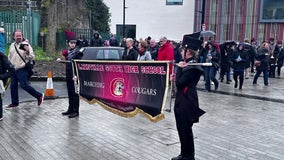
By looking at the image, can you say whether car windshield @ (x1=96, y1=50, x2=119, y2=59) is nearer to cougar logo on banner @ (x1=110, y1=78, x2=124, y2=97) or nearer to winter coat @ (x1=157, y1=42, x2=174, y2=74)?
winter coat @ (x1=157, y1=42, x2=174, y2=74)

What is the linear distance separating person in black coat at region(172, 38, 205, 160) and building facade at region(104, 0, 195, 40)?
4243cm

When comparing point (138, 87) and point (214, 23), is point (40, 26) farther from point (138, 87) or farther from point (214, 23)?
point (214, 23)

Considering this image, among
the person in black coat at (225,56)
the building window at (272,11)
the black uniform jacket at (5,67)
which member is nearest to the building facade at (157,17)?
the building window at (272,11)

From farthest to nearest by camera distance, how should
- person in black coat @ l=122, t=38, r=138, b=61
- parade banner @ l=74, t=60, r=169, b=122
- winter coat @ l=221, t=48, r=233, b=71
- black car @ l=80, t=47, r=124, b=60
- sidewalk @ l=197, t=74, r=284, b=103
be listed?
winter coat @ l=221, t=48, r=233, b=71 → black car @ l=80, t=47, r=124, b=60 → sidewalk @ l=197, t=74, r=284, b=103 → person in black coat @ l=122, t=38, r=138, b=61 → parade banner @ l=74, t=60, r=169, b=122

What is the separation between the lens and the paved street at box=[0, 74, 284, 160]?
548 centimetres

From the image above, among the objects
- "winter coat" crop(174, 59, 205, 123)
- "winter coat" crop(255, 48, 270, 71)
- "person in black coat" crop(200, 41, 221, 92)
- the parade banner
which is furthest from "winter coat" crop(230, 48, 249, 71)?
"winter coat" crop(174, 59, 205, 123)

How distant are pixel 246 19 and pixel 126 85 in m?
35.8

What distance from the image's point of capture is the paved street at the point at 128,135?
5.48m

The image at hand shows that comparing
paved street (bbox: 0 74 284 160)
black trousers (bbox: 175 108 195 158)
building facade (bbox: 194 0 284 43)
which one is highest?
building facade (bbox: 194 0 284 43)

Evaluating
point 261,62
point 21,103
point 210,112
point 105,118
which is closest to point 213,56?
point 261,62

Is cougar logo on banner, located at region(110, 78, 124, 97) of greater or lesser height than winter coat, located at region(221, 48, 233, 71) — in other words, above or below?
below

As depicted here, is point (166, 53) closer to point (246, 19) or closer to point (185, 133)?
point (185, 133)

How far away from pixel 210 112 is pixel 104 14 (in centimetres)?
3135

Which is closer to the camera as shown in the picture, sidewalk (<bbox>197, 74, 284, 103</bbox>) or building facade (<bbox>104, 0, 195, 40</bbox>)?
sidewalk (<bbox>197, 74, 284, 103</bbox>)
